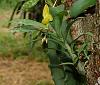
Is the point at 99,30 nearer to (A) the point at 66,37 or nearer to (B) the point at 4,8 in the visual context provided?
(A) the point at 66,37

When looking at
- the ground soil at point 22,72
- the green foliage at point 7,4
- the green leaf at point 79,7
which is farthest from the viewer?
the green foliage at point 7,4

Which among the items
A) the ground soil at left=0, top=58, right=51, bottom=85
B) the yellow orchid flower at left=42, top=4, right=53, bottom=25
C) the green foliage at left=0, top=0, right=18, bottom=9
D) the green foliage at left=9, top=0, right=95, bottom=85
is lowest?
the ground soil at left=0, top=58, right=51, bottom=85

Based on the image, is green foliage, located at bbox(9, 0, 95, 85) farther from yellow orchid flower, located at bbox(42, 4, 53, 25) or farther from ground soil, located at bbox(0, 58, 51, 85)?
ground soil, located at bbox(0, 58, 51, 85)

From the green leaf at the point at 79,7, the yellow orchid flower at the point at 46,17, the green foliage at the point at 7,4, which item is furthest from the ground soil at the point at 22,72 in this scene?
the green leaf at the point at 79,7

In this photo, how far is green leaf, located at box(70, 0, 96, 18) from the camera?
0.90 meters

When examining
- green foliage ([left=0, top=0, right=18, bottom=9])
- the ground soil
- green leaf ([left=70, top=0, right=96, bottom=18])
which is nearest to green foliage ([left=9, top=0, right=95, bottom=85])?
green leaf ([left=70, top=0, right=96, bottom=18])

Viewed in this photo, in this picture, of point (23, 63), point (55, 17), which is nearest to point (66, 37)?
point (55, 17)

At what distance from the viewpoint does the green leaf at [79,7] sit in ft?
2.95

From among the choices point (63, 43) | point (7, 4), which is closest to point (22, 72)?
point (7, 4)

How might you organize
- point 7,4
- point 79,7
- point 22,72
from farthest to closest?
1. point 7,4
2. point 22,72
3. point 79,7

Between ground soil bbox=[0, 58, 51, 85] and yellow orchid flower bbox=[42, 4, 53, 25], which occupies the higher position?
yellow orchid flower bbox=[42, 4, 53, 25]

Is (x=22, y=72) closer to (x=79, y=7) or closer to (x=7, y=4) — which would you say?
(x=7, y=4)

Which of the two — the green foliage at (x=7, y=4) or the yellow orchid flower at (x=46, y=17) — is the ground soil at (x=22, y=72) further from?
the yellow orchid flower at (x=46, y=17)

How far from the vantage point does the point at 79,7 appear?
0.90 meters
